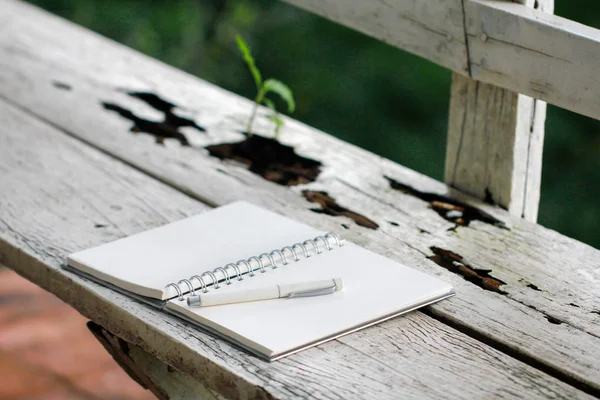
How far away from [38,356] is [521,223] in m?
1.54

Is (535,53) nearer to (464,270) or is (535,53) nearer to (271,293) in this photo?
(464,270)

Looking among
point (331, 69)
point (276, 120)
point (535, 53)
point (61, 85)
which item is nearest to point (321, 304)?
point (535, 53)

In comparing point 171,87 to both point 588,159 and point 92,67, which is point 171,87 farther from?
point 588,159

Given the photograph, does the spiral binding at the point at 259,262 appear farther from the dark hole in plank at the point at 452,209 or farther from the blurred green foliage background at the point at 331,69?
the blurred green foliage background at the point at 331,69

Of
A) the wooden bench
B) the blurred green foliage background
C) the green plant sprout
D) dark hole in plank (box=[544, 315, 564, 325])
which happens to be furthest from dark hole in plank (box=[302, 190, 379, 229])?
the blurred green foliage background

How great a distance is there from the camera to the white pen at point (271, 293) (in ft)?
3.49

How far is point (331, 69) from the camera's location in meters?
5.23

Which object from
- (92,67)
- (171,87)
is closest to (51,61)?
(92,67)

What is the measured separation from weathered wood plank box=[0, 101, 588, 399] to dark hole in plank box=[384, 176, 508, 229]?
218 mm

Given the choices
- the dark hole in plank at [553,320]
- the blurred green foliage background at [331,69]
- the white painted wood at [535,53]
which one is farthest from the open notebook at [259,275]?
the blurred green foliage background at [331,69]

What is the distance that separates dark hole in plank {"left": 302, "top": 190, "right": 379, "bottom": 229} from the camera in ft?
4.61

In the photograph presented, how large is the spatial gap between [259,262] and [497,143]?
21.8 inches

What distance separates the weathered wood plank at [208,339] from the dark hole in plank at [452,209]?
22cm

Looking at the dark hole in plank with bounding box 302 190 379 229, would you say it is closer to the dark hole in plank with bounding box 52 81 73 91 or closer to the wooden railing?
the wooden railing
